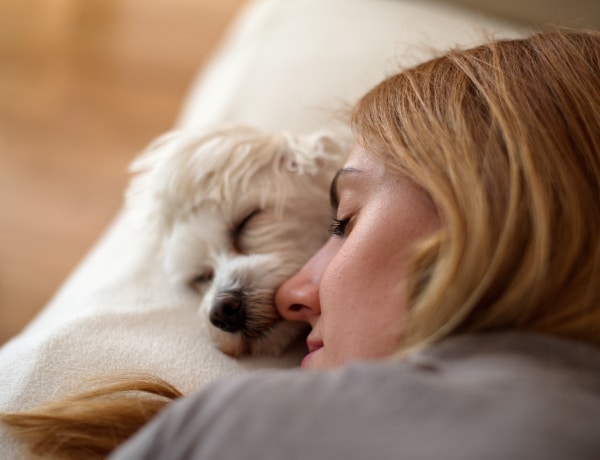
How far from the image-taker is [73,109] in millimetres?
2520

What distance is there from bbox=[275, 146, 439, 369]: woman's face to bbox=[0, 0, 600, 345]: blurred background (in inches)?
39.2

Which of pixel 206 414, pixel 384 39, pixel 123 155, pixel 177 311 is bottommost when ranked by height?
pixel 123 155

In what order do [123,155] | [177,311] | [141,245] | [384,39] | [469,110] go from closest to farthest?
[469,110], [177,311], [141,245], [384,39], [123,155]

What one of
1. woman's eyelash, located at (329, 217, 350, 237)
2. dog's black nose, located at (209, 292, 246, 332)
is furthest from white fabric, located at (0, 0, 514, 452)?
woman's eyelash, located at (329, 217, 350, 237)

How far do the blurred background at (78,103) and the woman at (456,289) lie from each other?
914mm

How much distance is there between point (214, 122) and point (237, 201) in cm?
34

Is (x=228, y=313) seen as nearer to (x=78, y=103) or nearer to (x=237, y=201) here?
(x=237, y=201)

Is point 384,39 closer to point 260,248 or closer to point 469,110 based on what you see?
point 260,248

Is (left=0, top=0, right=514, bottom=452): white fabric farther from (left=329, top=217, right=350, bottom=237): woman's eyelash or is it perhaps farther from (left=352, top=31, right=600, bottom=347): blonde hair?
(left=352, top=31, right=600, bottom=347): blonde hair

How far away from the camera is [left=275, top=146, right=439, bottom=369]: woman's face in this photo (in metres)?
0.65

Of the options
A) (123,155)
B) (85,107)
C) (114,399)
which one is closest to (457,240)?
(114,399)

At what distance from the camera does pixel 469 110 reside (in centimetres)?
69

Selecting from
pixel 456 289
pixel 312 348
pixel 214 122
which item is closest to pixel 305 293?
pixel 312 348

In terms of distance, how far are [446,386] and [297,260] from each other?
584 mm
